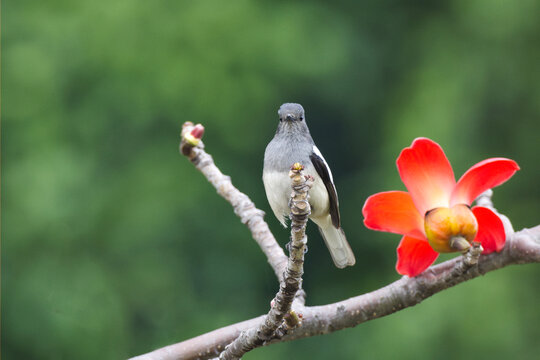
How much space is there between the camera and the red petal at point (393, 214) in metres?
1.29

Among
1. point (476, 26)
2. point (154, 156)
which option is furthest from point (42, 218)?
point (476, 26)

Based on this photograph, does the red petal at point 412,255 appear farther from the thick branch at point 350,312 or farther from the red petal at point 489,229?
the thick branch at point 350,312

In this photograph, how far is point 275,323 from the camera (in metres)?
1.31

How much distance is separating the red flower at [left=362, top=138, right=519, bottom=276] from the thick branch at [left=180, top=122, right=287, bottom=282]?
0.57 metres

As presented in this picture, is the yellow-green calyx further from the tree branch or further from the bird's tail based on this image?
the bird's tail

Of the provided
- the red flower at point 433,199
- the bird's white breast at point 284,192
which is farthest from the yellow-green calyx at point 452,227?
the bird's white breast at point 284,192

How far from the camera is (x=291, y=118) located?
6.32 ft

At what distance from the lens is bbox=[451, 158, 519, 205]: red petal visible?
1242mm

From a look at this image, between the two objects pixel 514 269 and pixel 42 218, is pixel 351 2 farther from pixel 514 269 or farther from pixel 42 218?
pixel 42 218

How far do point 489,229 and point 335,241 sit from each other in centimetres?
96

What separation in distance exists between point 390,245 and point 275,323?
5281 millimetres

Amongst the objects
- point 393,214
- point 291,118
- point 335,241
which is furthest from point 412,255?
point 335,241

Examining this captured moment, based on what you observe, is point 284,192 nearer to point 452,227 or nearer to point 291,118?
point 291,118

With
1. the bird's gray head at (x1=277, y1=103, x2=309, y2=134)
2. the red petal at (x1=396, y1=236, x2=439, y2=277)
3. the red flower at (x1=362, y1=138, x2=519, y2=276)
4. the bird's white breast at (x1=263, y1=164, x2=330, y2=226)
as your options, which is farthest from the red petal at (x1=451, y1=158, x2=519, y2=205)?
the bird's white breast at (x1=263, y1=164, x2=330, y2=226)
